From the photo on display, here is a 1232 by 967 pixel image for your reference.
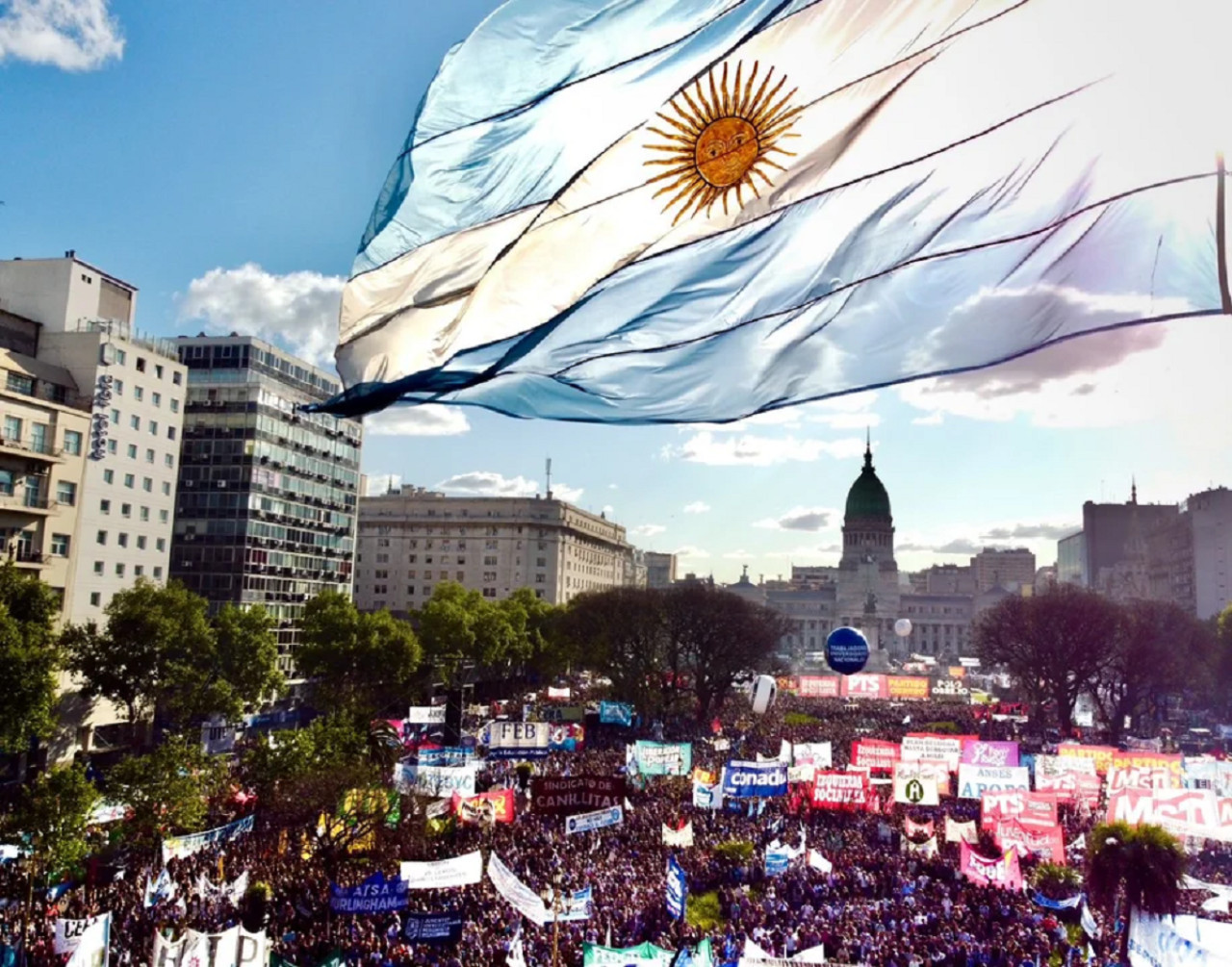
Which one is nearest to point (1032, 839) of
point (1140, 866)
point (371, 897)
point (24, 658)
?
point (1140, 866)

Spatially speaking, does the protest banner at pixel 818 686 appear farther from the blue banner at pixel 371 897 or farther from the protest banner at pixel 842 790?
the blue banner at pixel 371 897

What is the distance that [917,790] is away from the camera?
98.6 feet

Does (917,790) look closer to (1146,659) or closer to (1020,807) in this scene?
(1020,807)

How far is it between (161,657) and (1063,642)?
50.9 m

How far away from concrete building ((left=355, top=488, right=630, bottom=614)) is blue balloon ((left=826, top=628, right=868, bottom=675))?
68.8 metres

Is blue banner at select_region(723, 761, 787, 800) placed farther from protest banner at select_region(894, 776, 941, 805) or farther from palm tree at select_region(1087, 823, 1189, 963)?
palm tree at select_region(1087, 823, 1189, 963)

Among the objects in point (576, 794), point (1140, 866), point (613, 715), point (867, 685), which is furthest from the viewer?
point (867, 685)

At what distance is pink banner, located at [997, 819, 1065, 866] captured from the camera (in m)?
23.6

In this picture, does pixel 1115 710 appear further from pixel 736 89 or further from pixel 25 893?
pixel 736 89

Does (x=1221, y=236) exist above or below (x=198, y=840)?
above

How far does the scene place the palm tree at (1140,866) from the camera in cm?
1509

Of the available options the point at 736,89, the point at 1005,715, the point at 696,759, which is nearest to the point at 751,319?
the point at 736,89

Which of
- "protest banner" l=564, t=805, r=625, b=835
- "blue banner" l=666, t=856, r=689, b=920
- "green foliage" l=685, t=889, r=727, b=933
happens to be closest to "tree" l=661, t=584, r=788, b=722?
"green foliage" l=685, t=889, r=727, b=933

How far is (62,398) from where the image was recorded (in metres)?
48.0
